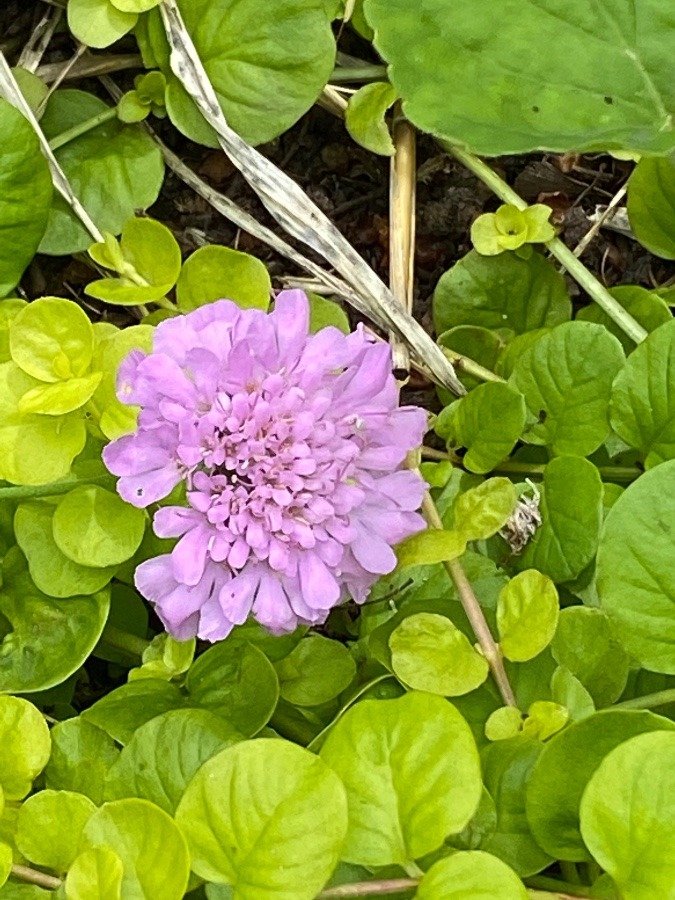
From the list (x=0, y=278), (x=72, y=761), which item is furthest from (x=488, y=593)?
(x=0, y=278)

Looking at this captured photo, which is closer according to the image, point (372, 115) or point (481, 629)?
point (481, 629)

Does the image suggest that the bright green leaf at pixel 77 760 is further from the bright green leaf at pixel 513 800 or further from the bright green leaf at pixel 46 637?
the bright green leaf at pixel 513 800

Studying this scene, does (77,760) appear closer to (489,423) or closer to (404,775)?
(404,775)

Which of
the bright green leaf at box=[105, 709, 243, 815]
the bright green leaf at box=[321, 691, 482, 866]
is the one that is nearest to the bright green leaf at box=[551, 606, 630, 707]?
the bright green leaf at box=[321, 691, 482, 866]

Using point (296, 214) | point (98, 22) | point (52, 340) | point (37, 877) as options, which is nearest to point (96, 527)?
point (52, 340)

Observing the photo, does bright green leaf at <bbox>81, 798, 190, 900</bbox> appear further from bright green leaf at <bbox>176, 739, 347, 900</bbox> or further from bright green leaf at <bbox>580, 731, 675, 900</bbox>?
bright green leaf at <bbox>580, 731, 675, 900</bbox>

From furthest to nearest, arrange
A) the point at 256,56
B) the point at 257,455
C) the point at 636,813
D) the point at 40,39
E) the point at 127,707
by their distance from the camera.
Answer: the point at 40,39 → the point at 256,56 → the point at 127,707 → the point at 257,455 → the point at 636,813

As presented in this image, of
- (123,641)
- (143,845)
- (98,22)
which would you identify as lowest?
(123,641)

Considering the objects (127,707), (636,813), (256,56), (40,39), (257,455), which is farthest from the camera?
(40,39)
